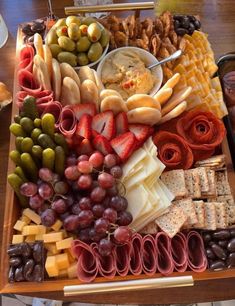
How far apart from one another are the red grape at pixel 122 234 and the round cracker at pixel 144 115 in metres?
0.30

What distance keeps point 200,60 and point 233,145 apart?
0.29 meters

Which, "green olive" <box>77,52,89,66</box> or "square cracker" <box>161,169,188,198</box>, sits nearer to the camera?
"square cracker" <box>161,169,188,198</box>

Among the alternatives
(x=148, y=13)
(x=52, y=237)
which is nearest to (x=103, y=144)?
(x=52, y=237)

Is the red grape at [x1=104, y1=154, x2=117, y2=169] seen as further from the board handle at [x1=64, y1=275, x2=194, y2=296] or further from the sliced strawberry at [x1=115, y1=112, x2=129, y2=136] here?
the board handle at [x1=64, y1=275, x2=194, y2=296]

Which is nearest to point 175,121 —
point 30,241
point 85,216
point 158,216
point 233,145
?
point 233,145

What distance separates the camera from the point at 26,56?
121 cm

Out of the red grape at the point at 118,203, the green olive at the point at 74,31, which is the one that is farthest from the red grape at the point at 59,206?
the green olive at the point at 74,31

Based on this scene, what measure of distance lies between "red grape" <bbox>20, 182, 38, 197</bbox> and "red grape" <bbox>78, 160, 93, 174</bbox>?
0.38 feet

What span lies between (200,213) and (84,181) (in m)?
0.30

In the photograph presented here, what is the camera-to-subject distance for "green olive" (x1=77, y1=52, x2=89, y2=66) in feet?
3.92

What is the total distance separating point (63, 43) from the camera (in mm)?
1173

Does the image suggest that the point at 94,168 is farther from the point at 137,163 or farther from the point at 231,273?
the point at 231,273

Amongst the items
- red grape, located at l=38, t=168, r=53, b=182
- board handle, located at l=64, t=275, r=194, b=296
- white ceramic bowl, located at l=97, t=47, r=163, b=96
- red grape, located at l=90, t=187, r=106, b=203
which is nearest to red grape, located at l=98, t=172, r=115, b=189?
red grape, located at l=90, t=187, r=106, b=203

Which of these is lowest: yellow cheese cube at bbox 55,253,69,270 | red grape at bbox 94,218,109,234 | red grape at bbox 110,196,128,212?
yellow cheese cube at bbox 55,253,69,270
